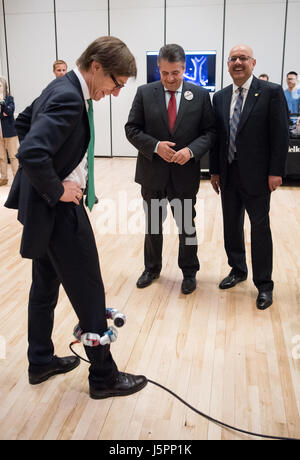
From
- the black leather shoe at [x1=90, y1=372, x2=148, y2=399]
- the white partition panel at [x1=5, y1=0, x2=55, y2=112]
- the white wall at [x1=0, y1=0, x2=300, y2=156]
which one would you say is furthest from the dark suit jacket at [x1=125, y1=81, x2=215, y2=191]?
the white partition panel at [x1=5, y1=0, x2=55, y2=112]

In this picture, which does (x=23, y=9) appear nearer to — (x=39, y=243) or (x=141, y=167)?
(x=141, y=167)

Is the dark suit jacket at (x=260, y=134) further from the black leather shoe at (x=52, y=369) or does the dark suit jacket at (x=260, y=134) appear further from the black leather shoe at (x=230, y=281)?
the black leather shoe at (x=52, y=369)

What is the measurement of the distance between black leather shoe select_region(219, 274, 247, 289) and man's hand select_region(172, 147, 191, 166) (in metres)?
0.99

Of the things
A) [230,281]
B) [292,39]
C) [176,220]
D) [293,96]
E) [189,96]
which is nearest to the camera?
[189,96]

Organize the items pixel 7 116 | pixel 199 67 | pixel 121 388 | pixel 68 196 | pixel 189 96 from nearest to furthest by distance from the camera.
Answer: pixel 68 196 → pixel 121 388 → pixel 189 96 → pixel 7 116 → pixel 199 67

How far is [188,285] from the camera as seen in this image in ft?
10.7

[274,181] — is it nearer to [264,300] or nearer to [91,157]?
[264,300]

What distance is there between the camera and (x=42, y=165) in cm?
158

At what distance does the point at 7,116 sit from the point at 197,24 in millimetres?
4558

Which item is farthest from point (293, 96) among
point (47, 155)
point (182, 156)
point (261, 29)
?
point (47, 155)

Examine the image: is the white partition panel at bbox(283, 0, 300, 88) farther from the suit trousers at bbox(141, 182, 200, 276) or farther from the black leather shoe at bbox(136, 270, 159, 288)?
the black leather shoe at bbox(136, 270, 159, 288)

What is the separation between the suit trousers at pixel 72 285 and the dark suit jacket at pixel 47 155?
80 mm

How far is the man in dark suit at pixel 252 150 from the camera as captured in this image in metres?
2.81

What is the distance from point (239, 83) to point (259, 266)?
1.24 m
